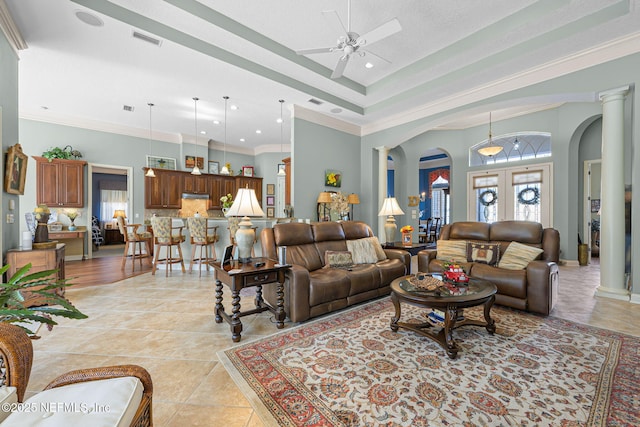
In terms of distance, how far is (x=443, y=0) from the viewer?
3195mm

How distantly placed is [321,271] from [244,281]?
1058mm

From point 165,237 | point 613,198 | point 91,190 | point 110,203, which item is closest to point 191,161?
point 91,190

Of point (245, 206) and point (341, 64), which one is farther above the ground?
point (341, 64)

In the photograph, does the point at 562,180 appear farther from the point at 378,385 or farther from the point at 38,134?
the point at 38,134

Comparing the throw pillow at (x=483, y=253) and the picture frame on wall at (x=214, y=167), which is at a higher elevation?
the picture frame on wall at (x=214, y=167)

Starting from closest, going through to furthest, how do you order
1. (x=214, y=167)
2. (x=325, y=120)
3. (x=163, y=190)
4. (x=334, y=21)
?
1. (x=334, y=21)
2. (x=325, y=120)
3. (x=163, y=190)
4. (x=214, y=167)

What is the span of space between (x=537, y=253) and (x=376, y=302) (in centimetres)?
205

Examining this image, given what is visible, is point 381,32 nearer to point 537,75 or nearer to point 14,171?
point 537,75

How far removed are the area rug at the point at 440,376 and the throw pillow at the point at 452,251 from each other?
4.11ft

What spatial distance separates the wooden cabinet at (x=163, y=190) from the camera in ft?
23.9

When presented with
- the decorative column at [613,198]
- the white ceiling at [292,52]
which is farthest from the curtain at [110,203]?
the decorative column at [613,198]

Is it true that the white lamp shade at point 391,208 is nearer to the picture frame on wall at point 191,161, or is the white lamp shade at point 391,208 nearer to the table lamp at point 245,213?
the table lamp at point 245,213

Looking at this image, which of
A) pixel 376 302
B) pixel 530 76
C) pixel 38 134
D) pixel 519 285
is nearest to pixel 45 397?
pixel 376 302

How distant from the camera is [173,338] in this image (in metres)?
2.54
